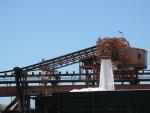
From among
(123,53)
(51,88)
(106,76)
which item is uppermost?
(123,53)

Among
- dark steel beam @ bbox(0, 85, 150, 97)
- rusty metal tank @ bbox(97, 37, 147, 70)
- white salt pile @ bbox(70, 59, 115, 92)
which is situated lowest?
dark steel beam @ bbox(0, 85, 150, 97)

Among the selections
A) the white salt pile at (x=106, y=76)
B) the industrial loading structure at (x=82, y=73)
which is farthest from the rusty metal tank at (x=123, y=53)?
the white salt pile at (x=106, y=76)

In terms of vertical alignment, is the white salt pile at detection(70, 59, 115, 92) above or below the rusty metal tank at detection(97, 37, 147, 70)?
below

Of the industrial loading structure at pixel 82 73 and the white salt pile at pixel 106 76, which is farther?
the industrial loading structure at pixel 82 73

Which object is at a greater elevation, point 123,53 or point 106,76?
point 123,53

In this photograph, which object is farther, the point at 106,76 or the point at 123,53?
the point at 123,53

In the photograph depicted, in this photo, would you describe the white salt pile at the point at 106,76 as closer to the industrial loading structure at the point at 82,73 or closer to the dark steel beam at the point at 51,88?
the industrial loading structure at the point at 82,73

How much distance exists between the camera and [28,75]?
44.4 meters

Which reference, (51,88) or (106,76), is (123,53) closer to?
(51,88)

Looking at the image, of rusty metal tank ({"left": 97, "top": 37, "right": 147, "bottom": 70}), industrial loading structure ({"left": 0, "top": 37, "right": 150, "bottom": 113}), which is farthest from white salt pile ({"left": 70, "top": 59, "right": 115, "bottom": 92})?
rusty metal tank ({"left": 97, "top": 37, "right": 147, "bottom": 70})

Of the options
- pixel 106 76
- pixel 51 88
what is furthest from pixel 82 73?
pixel 106 76

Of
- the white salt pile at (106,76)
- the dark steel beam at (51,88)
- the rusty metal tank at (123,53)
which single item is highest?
the rusty metal tank at (123,53)

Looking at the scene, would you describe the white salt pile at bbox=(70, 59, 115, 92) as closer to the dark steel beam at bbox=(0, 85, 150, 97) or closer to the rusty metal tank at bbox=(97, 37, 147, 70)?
the rusty metal tank at bbox=(97, 37, 147, 70)

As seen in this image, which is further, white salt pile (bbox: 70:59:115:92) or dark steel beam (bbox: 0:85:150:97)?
dark steel beam (bbox: 0:85:150:97)
